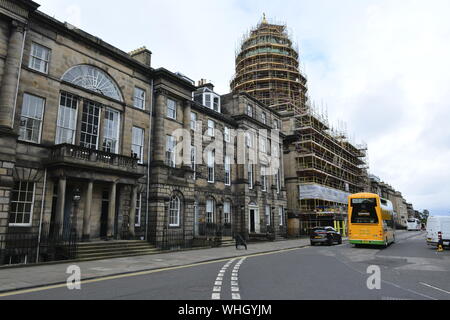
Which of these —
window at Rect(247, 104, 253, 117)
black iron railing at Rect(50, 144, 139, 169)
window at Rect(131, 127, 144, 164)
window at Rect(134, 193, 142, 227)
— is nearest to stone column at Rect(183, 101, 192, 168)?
window at Rect(131, 127, 144, 164)

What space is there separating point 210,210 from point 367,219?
44.4 ft

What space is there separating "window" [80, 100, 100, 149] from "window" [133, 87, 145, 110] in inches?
138

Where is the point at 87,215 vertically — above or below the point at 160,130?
below

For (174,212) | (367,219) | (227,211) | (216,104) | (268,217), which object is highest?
(216,104)

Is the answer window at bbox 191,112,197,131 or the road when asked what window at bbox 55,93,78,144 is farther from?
window at bbox 191,112,197,131

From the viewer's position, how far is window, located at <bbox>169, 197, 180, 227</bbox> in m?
24.4

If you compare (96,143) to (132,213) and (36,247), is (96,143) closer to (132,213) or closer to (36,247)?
(132,213)

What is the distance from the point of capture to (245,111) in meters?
35.6

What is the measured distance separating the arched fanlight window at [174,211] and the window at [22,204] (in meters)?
9.87

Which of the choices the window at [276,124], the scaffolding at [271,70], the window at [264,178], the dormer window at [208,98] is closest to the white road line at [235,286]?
the dormer window at [208,98]

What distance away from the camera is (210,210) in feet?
98.7

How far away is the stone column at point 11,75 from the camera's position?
1538 cm

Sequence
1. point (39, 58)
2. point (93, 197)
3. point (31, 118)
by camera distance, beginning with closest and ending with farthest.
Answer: point (31, 118) < point (39, 58) < point (93, 197)

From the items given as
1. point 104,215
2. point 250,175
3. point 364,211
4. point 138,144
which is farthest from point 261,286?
point 250,175
